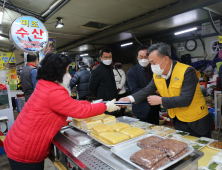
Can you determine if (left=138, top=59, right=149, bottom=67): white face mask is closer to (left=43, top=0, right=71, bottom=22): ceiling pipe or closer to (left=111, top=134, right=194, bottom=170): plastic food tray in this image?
(left=111, top=134, right=194, bottom=170): plastic food tray

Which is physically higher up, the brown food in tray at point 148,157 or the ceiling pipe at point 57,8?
the ceiling pipe at point 57,8

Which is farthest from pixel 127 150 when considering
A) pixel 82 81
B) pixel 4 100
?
pixel 4 100

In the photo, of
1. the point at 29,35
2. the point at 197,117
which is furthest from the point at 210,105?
the point at 29,35

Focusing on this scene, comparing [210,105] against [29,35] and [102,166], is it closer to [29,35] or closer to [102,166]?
[102,166]

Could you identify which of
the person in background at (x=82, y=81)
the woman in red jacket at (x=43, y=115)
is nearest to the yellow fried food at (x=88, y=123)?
the woman in red jacket at (x=43, y=115)

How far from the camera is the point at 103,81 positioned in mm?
3361

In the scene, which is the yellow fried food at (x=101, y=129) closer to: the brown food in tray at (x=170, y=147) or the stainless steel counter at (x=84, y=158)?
the stainless steel counter at (x=84, y=158)

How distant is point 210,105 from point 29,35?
18.7ft

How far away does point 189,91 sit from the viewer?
182cm

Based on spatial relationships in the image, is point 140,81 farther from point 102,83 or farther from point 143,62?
point 102,83

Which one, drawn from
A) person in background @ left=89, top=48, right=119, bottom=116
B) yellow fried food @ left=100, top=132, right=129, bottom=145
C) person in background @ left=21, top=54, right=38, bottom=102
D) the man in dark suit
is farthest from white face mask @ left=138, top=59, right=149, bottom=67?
person in background @ left=21, top=54, right=38, bottom=102

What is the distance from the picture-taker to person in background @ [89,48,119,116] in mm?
3320

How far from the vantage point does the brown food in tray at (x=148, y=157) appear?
0.99 meters

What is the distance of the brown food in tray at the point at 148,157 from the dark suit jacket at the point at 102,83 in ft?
7.54
